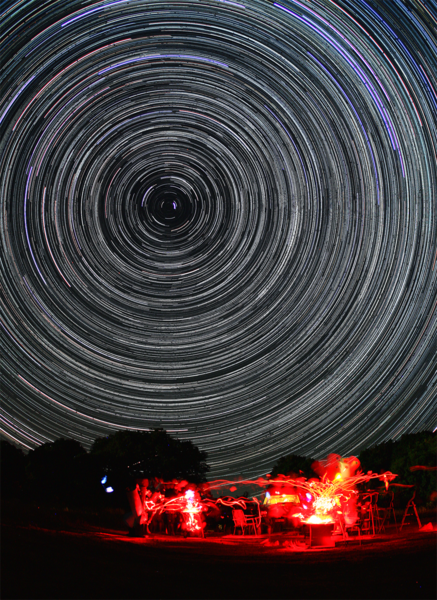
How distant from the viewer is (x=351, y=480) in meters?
16.8

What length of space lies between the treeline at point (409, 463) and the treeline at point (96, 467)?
16886 millimetres

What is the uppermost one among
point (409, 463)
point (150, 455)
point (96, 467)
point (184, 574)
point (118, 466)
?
point (150, 455)

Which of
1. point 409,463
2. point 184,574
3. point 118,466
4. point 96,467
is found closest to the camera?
point 184,574

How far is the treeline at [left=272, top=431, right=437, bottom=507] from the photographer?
32562 millimetres

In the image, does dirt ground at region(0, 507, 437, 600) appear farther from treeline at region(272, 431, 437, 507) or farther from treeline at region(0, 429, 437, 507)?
treeline at region(0, 429, 437, 507)

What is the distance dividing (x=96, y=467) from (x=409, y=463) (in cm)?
2374

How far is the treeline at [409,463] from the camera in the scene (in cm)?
3256

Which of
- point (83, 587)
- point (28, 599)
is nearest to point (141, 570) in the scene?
point (83, 587)

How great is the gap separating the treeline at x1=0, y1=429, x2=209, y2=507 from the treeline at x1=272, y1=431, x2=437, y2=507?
16.9 meters

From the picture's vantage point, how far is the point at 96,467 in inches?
1385

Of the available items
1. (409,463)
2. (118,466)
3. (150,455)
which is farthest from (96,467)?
(409,463)

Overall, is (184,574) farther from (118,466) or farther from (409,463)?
(118,466)

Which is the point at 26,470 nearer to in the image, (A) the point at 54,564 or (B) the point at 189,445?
(B) the point at 189,445

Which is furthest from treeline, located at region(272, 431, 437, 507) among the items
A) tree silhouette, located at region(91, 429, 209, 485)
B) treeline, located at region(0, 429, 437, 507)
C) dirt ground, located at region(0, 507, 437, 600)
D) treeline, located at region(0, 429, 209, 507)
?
treeline, located at region(0, 429, 209, 507)
